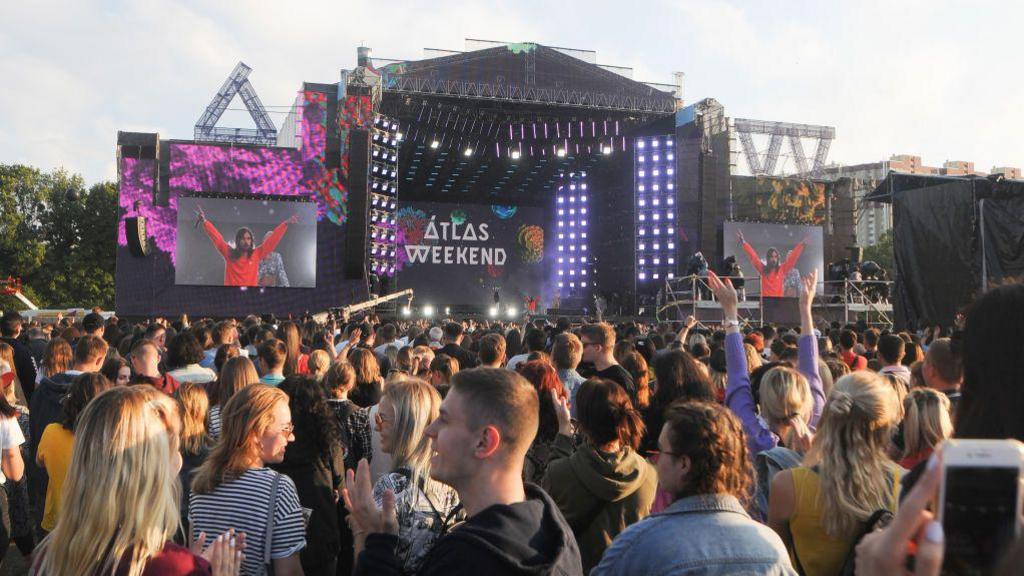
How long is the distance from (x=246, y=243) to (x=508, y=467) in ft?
82.5

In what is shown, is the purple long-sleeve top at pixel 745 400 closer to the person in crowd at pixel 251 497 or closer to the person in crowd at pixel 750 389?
the person in crowd at pixel 750 389

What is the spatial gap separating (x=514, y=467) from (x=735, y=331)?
2303 millimetres

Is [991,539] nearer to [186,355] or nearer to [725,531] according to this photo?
[725,531]

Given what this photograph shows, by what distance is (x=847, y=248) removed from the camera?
97.2 feet

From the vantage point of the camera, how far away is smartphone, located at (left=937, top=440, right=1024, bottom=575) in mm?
850

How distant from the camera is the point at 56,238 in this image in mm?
39094

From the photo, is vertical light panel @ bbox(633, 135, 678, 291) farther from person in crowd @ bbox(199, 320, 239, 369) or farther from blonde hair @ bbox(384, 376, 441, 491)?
blonde hair @ bbox(384, 376, 441, 491)

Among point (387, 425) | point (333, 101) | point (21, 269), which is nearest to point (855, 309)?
point (333, 101)

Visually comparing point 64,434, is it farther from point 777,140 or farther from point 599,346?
point 777,140

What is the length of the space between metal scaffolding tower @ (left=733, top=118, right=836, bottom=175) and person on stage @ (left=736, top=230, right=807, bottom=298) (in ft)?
15.6

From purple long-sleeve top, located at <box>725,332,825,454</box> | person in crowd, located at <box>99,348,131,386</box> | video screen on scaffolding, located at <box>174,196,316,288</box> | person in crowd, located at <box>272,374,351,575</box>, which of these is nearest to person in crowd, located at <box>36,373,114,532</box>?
person in crowd, located at <box>99,348,131,386</box>

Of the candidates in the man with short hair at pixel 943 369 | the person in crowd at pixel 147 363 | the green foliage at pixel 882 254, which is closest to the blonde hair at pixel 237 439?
the person in crowd at pixel 147 363

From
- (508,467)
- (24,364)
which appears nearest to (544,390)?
(508,467)

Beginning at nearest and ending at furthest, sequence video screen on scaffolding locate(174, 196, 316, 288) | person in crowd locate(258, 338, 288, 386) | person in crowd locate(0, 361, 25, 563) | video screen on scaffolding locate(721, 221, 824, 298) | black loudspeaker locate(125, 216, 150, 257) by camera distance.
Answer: person in crowd locate(0, 361, 25, 563)
person in crowd locate(258, 338, 288, 386)
black loudspeaker locate(125, 216, 150, 257)
video screen on scaffolding locate(174, 196, 316, 288)
video screen on scaffolding locate(721, 221, 824, 298)
